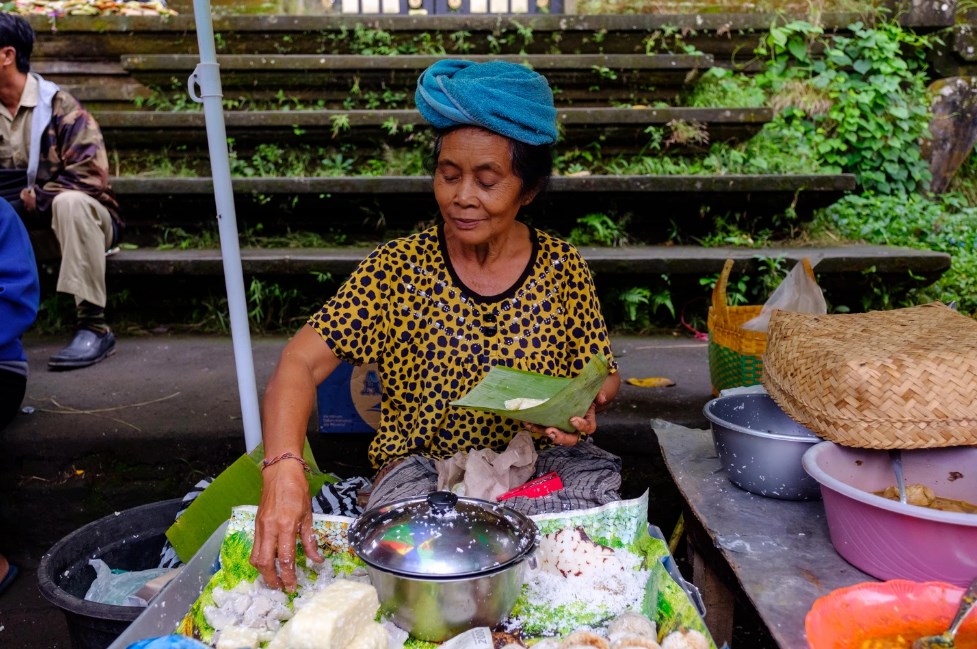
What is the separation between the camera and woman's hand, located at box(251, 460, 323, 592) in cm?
148

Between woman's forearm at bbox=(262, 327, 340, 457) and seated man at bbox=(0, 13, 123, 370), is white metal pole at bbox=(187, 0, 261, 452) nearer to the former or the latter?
woman's forearm at bbox=(262, 327, 340, 457)

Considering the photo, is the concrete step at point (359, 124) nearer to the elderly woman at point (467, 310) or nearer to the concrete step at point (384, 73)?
the concrete step at point (384, 73)

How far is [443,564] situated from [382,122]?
142 inches

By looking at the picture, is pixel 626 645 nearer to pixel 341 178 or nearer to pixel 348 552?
pixel 348 552

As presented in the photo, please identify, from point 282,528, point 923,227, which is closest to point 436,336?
point 282,528

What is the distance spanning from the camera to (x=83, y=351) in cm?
365

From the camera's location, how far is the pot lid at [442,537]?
1.34m

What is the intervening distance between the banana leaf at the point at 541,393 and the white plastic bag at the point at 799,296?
1232 mm

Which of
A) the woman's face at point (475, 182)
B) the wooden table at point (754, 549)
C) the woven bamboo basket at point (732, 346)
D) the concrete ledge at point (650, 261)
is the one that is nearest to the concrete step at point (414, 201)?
the concrete ledge at point (650, 261)

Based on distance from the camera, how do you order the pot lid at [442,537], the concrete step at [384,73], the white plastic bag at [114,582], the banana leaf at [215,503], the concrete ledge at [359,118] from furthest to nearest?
1. the concrete step at [384,73]
2. the concrete ledge at [359,118]
3. the white plastic bag at [114,582]
4. the banana leaf at [215,503]
5. the pot lid at [442,537]

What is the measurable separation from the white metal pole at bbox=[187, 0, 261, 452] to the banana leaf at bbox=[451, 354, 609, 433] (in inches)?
34.8

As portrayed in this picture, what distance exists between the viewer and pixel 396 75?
493 centimetres

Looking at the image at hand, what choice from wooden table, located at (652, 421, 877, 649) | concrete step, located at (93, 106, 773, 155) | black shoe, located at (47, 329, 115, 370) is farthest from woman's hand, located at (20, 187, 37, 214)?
wooden table, located at (652, 421, 877, 649)

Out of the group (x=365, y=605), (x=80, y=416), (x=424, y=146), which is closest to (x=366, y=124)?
(x=424, y=146)
